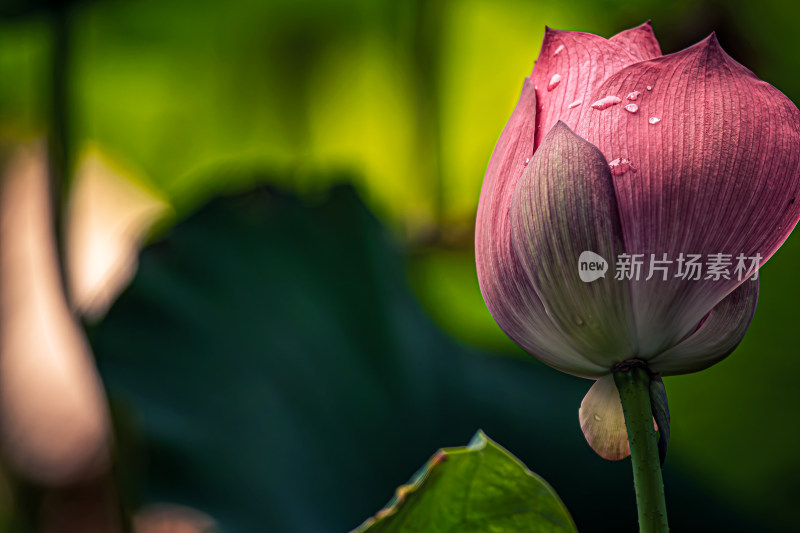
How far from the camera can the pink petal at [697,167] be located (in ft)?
0.49

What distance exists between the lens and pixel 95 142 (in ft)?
4.62

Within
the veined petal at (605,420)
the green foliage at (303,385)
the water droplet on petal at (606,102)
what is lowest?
the green foliage at (303,385)

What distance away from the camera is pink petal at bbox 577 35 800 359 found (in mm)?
149

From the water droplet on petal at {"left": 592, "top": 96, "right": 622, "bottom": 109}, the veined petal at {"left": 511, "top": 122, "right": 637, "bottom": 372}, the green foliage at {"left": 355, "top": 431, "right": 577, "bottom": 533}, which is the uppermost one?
the water droplet on petal at {"left": 592, "top": 96, "right": 622, "bottom": 109}

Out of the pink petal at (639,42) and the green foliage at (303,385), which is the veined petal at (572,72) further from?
the green foliage at (303,385)

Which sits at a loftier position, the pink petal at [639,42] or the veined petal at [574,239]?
the pink petal at [639,42]

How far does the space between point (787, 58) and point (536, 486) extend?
0.81m

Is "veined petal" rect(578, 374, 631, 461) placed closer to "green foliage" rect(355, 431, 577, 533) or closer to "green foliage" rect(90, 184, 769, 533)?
"green foliage" rect(355, 431, 577, 533)

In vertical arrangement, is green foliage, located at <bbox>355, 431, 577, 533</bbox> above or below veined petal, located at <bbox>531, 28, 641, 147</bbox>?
below

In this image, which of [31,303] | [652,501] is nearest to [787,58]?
[652,501]

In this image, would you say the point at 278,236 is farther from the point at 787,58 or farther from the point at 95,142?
the point at 95,142

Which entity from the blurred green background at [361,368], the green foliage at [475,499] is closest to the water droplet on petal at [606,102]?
the green foliage at [475,499]

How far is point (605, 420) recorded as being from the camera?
180 millimetres

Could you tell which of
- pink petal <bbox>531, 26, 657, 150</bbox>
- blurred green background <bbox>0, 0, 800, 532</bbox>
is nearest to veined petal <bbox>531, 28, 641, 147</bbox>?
pink petal <bbox>531, 26, 657, 150</bbox>
